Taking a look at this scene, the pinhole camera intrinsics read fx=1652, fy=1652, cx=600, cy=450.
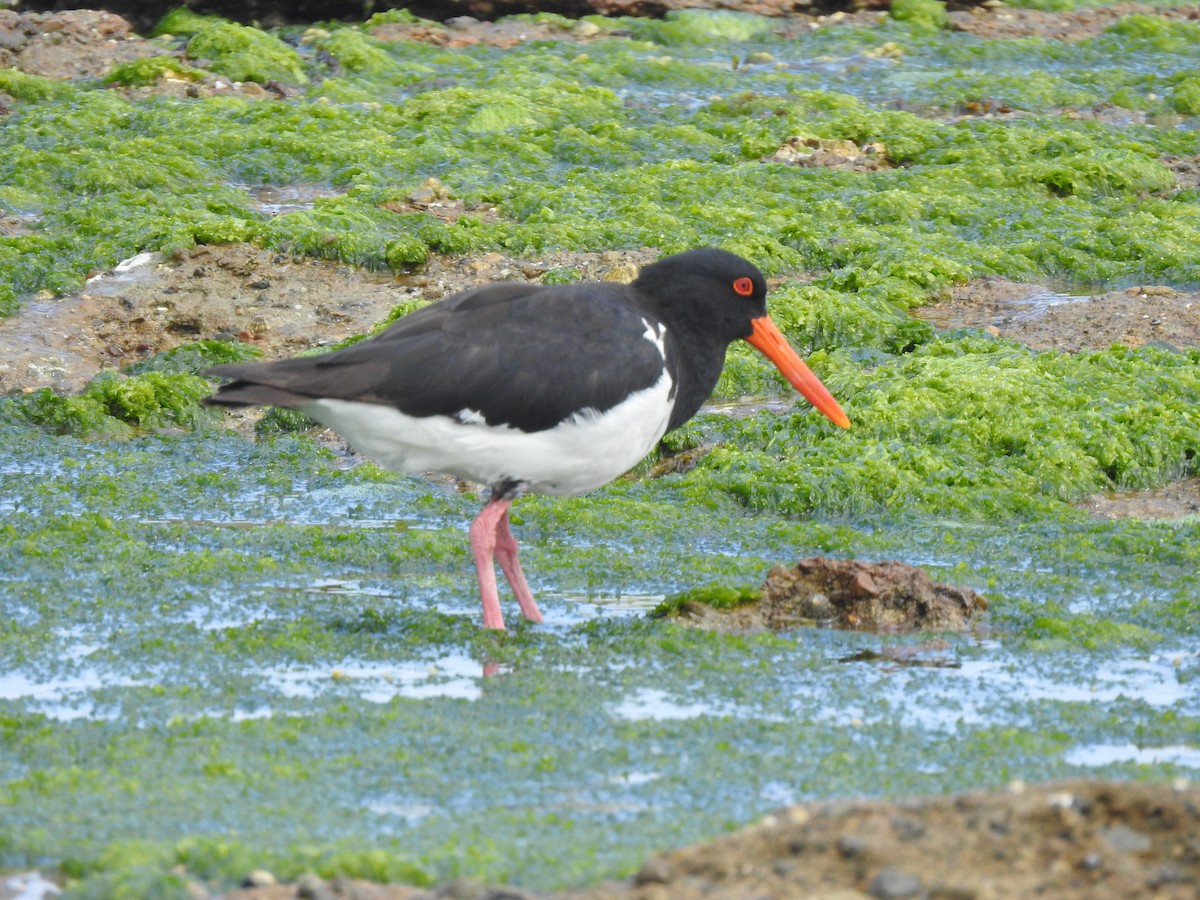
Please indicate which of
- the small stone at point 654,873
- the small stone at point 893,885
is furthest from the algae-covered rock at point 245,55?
the small stone at point 893,885

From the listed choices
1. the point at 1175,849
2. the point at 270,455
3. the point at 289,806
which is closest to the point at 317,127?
the point at 270,455

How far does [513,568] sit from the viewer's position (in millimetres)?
6254

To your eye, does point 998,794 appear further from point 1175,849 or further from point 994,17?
point 994,17

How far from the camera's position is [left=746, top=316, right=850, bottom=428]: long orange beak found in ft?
22.3

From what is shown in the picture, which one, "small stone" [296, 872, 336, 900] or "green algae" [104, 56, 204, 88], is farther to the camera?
"green algae" [104, 56, 204, 88]

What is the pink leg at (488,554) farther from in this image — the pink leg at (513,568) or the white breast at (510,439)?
the white breast at (510,439)

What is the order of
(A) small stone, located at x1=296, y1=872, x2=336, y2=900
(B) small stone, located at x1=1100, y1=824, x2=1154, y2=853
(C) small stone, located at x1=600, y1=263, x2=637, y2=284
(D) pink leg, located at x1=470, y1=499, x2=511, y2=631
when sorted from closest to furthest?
1. (A) small stone, located at x1=296, y1=872, x2=336, y2=900
2. (B) small stone, located at x1=1100, y1=824, x2=1154, y2=853
3. (D) pink leg, located at x1=470, y1=499, x2=511, y2=631
4. (C) small stone, located at x1=600, y1=263, x2=637, y2=284

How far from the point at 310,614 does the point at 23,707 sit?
129cm

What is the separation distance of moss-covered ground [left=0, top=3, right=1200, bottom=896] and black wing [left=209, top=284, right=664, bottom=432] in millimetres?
797

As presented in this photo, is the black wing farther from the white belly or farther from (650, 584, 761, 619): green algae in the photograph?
(650, 584, 761, 619): green algae

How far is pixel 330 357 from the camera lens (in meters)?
5.89

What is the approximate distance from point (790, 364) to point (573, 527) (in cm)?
123

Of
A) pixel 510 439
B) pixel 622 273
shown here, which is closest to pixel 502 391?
pixel 510 439

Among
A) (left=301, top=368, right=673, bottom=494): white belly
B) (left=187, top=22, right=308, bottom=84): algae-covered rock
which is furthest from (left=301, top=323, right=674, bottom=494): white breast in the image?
(left=187, top=22, right=308, bottom=84): algae-covered rock
